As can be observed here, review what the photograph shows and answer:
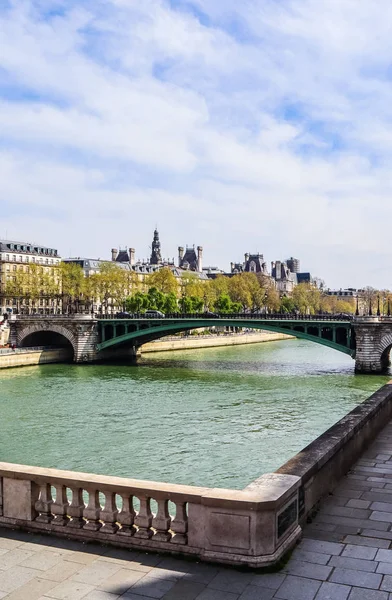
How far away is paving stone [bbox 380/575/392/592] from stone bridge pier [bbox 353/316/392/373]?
157ft

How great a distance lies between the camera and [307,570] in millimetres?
6746

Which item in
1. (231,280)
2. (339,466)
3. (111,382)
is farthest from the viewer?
(231,280)

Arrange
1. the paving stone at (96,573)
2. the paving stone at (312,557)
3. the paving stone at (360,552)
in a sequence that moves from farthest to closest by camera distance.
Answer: the paving stone at (360,552) → the paving stone at (312,557) → the paving stone at (96,573)

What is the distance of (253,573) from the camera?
6.68m

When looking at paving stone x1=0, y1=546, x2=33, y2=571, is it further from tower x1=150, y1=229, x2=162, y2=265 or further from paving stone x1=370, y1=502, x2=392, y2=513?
tower x1=150, y1=229, x2=162, y2=265

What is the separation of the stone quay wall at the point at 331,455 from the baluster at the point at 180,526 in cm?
149

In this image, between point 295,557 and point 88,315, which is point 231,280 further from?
point 295,557

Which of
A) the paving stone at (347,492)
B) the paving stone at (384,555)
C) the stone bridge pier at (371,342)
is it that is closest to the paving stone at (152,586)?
the paving stone at (384,555)

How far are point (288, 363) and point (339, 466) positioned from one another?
5396 centimetres

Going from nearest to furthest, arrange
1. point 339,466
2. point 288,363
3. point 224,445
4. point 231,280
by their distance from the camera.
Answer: point 339,466
point 224,445
point 288,363
point 231,280

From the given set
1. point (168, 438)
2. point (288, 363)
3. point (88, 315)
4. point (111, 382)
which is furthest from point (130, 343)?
point (168, 438)

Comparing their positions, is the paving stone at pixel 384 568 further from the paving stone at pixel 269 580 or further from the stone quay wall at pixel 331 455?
the stone quay wall at pixel 331 455

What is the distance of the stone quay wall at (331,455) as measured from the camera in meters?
8.27

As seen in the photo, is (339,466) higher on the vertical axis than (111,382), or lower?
higher
